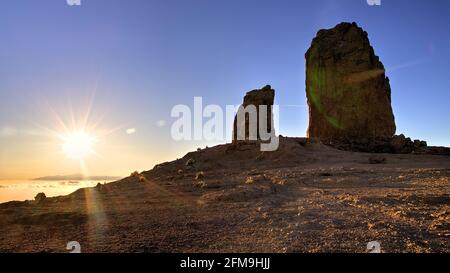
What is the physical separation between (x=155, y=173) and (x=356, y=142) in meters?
24.3

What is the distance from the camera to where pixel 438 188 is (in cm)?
1104

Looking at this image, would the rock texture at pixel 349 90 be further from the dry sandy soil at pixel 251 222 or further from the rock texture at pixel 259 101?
the dry sandy soil at pixel 251 222

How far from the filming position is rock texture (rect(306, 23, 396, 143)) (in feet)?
157

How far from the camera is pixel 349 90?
48562mm

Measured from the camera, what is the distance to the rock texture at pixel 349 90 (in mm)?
47750

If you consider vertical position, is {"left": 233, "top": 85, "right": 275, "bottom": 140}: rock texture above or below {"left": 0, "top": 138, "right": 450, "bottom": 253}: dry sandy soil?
above

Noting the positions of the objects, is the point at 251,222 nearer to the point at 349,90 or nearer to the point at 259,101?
the point at 259,101

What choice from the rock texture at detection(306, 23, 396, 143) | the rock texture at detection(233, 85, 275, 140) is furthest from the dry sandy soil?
the rock texture at detection(306, 23, 396, 143)

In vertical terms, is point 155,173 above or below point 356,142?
below

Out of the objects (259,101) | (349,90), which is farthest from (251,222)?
(349,90)

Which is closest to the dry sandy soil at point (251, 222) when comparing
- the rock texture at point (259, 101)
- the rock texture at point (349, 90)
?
the rock texture at point (259, 101)

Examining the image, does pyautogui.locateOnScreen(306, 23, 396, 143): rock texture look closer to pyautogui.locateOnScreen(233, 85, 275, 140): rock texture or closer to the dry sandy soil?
pyautogui.locateOnScreen(233, 85, 275, 140): rock texture
